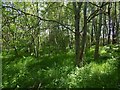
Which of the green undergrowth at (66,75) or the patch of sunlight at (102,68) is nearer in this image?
the green undergrowth at (66,75)

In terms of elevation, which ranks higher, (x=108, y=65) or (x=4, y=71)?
(x=108, y=65)

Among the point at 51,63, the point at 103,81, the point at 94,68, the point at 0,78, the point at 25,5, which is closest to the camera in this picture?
the point at 103,81

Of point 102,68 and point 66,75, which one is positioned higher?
point 102,68

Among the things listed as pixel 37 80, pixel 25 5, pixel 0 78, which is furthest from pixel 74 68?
pixel 25 5

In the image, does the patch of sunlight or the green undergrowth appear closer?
the green undergrowth

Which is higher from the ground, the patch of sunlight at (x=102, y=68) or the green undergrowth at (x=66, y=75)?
the patch of sunlight at (x=102, y=68)

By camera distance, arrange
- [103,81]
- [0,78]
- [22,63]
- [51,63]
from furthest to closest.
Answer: [22,63] < [51,63] < [0,78] < [103,81]

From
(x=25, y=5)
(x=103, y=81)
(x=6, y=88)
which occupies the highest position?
(x=25, y=5)

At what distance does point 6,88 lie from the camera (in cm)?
959

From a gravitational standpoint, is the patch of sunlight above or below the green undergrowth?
above

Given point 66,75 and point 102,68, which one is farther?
point 102,68

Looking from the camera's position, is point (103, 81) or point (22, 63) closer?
point (103, 81)

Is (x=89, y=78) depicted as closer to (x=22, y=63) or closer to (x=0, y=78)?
(x=0, y=78)

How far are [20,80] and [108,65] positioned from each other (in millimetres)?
3911
